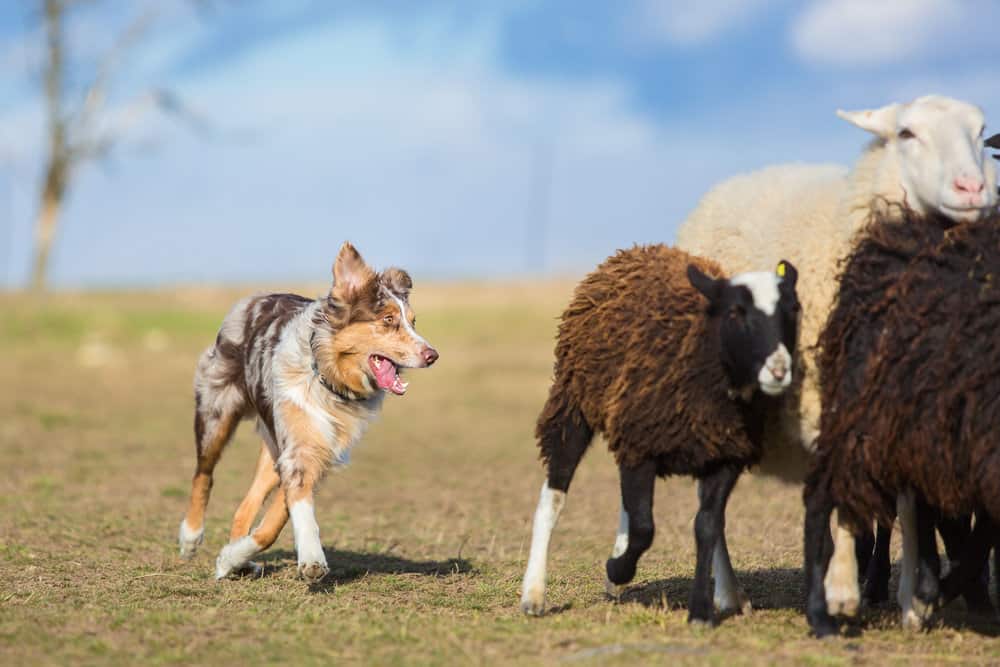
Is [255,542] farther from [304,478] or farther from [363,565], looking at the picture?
[363,565]

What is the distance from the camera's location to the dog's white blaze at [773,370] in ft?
22.0

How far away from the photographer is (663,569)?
31.0 ft

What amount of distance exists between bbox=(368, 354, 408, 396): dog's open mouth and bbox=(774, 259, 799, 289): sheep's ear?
277 cm

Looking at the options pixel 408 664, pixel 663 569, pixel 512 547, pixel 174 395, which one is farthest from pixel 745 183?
pixel 174 395

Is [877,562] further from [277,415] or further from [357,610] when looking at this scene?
[277,415]

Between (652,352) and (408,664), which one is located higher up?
(652,352)

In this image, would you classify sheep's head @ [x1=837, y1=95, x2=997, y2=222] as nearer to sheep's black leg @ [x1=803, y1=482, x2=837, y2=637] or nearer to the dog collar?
sheep's black leg @ [x1=803, y1=482, x2=837, y2=637]

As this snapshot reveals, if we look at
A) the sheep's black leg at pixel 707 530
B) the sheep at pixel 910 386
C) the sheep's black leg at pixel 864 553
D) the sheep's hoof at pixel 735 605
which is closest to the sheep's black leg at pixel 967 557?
the sheep at pixel 910 386

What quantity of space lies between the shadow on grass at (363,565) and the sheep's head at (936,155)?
418cm

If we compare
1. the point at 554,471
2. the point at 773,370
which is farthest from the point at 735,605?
the point at 773,370

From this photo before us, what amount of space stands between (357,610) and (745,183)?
4136 mm

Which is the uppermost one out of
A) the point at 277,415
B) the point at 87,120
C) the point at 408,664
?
the point at 87,120

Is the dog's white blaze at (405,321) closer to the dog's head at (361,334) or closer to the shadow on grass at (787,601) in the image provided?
the dog's head at (361,334)

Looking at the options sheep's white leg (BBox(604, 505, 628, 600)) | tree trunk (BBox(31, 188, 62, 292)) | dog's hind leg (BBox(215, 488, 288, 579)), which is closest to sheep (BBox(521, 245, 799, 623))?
sheep's white leg (BBox(604, 505, 628, 600))
